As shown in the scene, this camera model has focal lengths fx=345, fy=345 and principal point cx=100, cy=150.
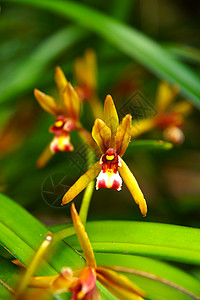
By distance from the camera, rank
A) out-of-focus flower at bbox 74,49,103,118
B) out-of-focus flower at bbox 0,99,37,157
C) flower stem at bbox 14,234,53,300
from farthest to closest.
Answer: out-of-focus flower at bbox 0,99,37,157 < out-of-focus flower at bbox 74,49,103,118 < flower stem at bbox 14,234,53,300

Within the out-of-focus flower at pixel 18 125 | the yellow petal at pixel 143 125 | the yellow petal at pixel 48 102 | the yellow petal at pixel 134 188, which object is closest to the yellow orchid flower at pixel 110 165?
the yellow petal at pixel 134 188

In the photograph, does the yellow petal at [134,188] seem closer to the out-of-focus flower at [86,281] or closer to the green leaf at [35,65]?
the out-of-focus flower at [86,281]

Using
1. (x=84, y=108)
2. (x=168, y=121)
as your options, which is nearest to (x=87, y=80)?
(x=84, y=108)

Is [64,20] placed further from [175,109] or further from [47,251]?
[47,251]

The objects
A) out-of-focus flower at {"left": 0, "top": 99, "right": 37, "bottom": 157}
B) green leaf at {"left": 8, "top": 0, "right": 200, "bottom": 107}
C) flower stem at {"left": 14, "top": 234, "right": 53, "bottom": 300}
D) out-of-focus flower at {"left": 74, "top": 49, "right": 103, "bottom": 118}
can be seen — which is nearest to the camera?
flower stem at {"left": 14, "top": 234, "right": 53, "bottom": 300}

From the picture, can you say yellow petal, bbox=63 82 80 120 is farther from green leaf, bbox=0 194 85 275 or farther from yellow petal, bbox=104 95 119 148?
green leaf, bbox=0 194 85 275

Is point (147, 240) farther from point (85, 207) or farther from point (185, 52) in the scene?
point (185, 52)

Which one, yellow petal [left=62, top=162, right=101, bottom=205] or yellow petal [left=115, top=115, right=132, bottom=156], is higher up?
yellow petal [left=115, top=115, right=132, bottom=156]

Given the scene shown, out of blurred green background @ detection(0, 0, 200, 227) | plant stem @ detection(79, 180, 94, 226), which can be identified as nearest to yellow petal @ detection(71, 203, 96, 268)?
plant stem @ detection(79, 180, 94, 226)
